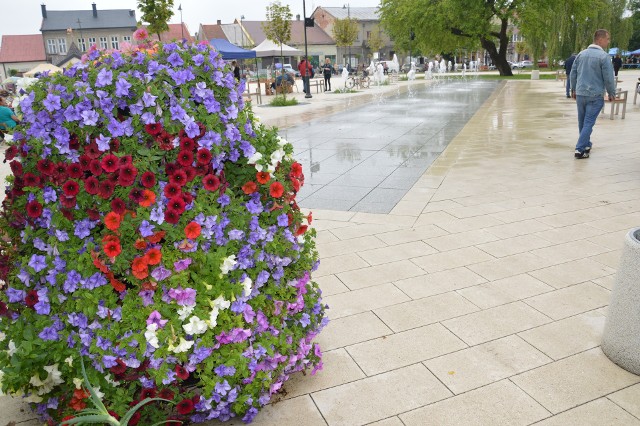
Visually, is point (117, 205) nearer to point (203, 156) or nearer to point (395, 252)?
point (203, 156)

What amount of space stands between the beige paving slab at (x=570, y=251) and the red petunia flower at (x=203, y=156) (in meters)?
3.48

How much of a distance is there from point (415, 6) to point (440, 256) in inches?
1487

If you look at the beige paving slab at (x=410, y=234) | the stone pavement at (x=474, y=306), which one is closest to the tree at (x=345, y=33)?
the stone pavement at (x=474, y=306)

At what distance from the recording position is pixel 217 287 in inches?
103

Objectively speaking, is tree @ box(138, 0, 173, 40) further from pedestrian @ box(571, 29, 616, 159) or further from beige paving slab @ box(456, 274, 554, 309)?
beige paving slab @ box(456, 274, 554, 309)

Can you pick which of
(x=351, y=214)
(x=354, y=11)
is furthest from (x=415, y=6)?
(x=354, y=11)

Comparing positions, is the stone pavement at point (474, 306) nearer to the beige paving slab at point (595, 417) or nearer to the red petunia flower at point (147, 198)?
the beige paving slab at point (595, 417)

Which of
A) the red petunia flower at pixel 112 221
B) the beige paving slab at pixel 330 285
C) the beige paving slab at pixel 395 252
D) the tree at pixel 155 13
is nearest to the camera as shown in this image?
the red petunia flower at pixel 112 221

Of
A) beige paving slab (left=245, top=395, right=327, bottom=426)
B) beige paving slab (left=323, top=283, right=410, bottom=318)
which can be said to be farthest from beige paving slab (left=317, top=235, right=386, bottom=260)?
beige paving slab (left=245, top=395, right=327, bottom=426)

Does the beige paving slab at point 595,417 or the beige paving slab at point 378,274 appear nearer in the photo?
the beige paving slab at point 595,417

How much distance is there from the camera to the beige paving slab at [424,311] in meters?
3.79

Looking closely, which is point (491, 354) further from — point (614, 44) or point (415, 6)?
point (614, 44)

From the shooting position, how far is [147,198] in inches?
99.7

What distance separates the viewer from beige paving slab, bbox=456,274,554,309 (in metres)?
4.06
